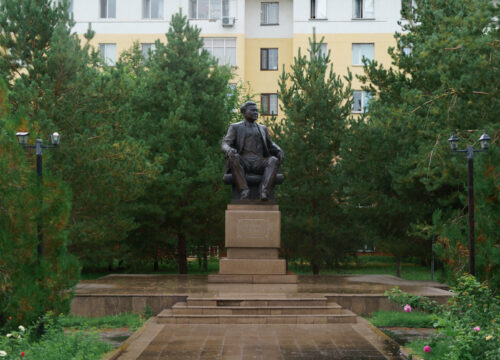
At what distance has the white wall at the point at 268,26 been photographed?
30188 mm

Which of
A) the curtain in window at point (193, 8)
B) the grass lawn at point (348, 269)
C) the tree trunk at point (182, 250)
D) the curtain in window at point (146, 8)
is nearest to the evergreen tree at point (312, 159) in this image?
the grass lawn at point (348, 269)

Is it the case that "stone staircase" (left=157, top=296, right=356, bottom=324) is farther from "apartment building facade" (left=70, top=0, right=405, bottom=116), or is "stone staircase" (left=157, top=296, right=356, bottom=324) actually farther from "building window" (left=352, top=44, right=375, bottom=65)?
"building window" (left=352, top=44, right=375, bottom=65)

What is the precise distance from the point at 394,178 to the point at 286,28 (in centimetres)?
1668

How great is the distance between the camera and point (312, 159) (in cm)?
1797

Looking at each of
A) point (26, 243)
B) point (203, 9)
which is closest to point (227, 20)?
point (203, 9)

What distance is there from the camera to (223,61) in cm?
Result: 2931

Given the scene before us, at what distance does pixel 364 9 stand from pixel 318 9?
2.19m

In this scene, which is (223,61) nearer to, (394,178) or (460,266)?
(394,178)

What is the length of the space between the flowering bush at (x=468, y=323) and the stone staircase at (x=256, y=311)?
2937 mm

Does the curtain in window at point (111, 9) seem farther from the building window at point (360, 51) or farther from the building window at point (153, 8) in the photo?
the building window at point (360, 51)

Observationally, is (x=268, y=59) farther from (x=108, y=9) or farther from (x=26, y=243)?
(x=26, y=243)

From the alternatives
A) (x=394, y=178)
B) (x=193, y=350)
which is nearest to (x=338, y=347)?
(x=193, y=350)

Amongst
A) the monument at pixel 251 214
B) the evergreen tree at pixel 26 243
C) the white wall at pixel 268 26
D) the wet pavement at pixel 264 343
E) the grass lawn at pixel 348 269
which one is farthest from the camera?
the white wall at pixel 268 26

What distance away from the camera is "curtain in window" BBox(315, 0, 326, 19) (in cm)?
2936
